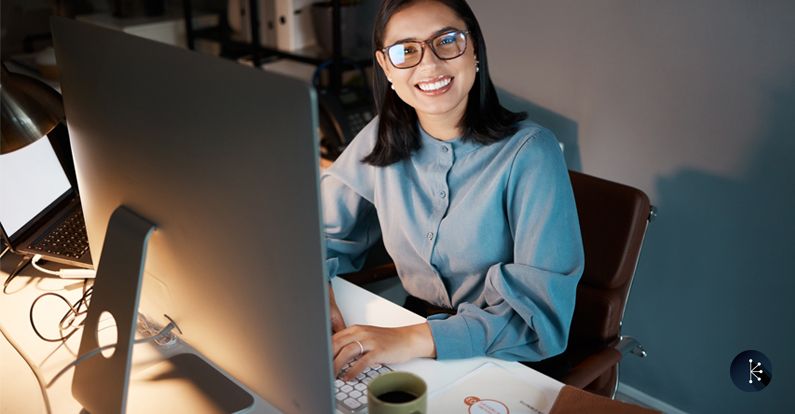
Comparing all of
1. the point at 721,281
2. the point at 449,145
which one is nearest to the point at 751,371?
Answer: the point at 721,281

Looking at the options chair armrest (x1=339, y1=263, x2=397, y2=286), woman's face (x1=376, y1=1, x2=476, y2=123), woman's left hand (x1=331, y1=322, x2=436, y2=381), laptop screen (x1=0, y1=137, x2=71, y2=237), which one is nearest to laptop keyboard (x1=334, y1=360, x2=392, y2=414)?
woman's left hand (x1=331, y1=322, x2=436, y2=381)

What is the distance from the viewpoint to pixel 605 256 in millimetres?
1293

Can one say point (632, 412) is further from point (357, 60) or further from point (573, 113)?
point (357, 60)

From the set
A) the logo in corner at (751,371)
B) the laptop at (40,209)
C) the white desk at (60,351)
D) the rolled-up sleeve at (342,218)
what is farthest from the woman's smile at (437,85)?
the logo in corner at (751,371)

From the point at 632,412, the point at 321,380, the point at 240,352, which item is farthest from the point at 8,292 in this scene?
the point at 632,412

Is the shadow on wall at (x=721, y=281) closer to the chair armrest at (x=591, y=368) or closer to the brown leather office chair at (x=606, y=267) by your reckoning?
the brown leather office chair at (x=606, y=267)

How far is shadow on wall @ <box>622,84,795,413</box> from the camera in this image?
1.56 metres

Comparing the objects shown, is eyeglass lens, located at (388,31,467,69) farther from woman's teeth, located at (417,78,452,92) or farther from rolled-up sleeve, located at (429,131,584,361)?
rolled-up sleeve, located at (429,131,584,361)

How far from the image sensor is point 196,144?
625 mm

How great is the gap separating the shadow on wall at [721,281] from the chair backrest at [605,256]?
0.53 metres

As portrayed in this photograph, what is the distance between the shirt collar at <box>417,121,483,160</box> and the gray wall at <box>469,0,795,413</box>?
764 mm

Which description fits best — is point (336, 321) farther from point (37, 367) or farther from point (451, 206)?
point (37, 367)

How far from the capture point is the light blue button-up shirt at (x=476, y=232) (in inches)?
40.5

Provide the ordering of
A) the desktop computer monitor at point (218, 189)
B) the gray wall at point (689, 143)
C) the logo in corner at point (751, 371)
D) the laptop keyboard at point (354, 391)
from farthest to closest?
1. the logo in corner at point (751, 371)
2. the gray wall at point (689, 143)
3. the laptop keyboard at point (354, 391)
4. the desktop computer monitor at point (218, 189)
